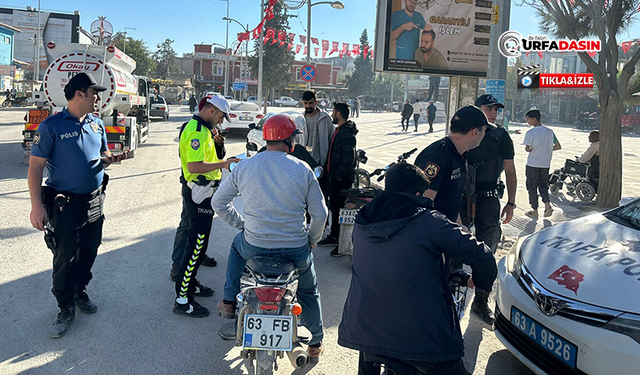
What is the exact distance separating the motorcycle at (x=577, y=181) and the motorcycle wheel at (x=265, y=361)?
9.93m

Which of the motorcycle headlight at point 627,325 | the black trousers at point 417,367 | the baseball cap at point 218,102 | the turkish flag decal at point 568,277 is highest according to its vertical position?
the baseball cap at point 218,102

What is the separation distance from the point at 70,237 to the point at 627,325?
12.8 ft

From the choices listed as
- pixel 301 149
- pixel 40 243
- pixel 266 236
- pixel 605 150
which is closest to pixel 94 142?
pixel 266 236

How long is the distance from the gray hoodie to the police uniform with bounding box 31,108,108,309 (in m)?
1.42

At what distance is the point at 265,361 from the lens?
3070 millimetres

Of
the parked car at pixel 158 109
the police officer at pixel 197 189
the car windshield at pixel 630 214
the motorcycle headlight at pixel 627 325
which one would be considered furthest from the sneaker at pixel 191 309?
the parked car at pixel 158 109

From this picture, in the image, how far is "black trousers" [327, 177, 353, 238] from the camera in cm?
696

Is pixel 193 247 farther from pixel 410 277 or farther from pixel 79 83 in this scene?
pixel 410 277

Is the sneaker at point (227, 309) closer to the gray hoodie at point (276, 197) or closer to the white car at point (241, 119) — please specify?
the gray hoodie at point (276, 197)

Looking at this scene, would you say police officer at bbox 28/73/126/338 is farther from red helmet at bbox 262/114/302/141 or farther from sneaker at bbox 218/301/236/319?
red helmet at bbox 262/114/302/141

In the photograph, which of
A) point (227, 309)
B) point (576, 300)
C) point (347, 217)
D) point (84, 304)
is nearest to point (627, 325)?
point (576, 300)

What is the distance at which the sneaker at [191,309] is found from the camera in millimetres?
4494

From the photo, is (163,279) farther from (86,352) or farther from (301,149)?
(301,149)

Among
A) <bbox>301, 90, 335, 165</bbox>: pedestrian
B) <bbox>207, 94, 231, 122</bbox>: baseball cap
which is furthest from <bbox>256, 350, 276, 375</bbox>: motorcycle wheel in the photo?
<bbox>301, 90, 335, 165</bbox>: pedestrian
